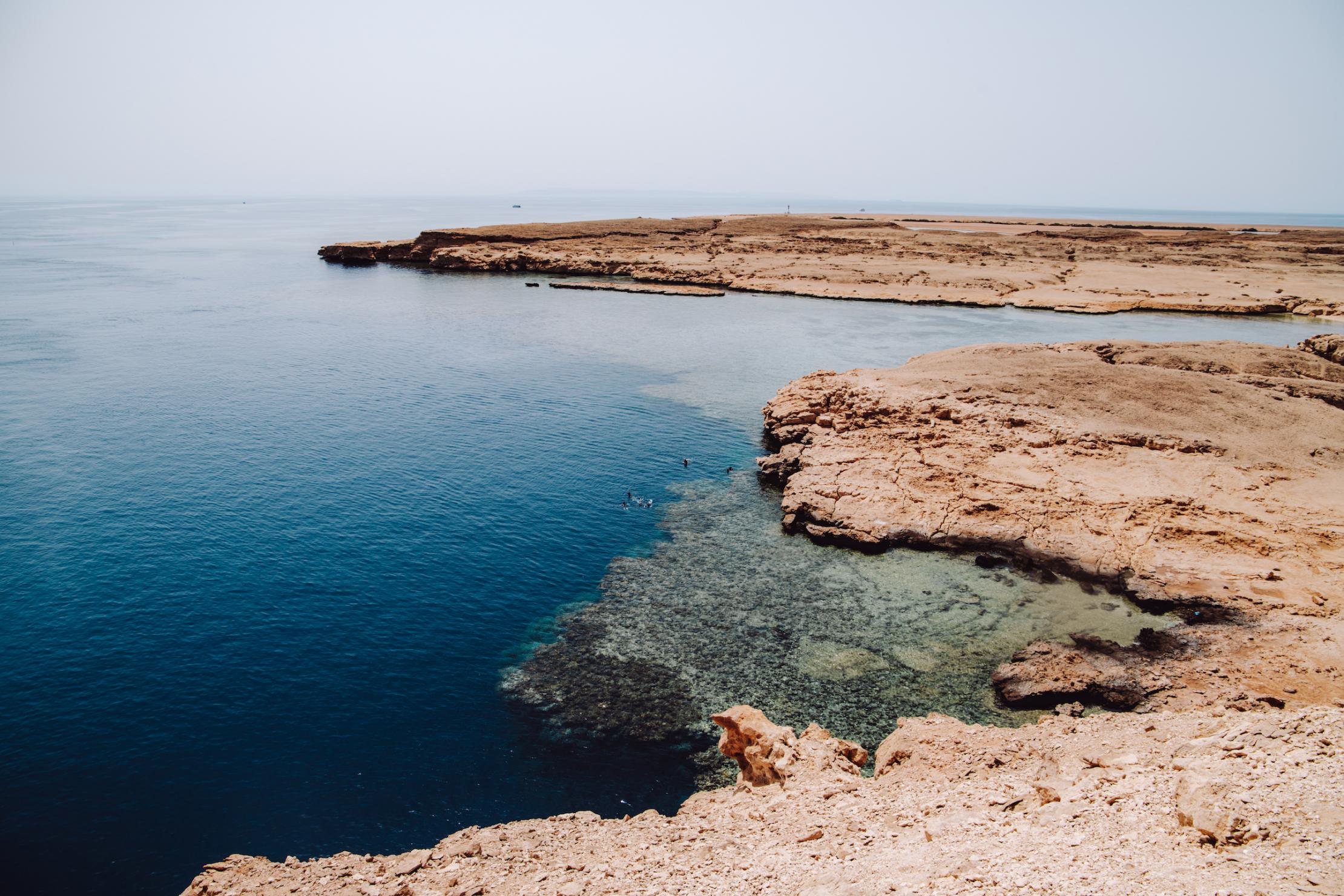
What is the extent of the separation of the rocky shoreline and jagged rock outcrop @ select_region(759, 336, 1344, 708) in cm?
4660

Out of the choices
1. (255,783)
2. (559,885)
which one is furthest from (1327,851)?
(255,783)

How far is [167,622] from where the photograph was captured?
924 inches

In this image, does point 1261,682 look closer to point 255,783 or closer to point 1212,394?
point 1212,394

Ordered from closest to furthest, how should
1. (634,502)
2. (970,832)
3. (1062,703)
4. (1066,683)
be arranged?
1. (970,832)
2. (1062,703)
3. (1066,683)
4. (634,502)

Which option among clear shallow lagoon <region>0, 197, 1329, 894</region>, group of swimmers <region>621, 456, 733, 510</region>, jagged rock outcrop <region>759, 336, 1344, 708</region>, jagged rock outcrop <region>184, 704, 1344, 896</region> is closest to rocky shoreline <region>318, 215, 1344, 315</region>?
clear shallow lagoon <region>0, 197, 1329, 894</region>

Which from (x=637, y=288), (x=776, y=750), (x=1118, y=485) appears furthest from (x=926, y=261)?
(x=776, y=750)

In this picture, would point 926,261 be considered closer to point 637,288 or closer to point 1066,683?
point 637,288

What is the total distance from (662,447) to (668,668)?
63.8 feet

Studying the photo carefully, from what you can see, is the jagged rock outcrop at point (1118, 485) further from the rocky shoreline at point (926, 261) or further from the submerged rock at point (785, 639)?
the rocky shoreline at point (926, 261)

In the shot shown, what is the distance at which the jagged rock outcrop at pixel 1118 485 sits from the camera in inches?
842

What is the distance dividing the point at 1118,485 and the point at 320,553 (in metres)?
31.2

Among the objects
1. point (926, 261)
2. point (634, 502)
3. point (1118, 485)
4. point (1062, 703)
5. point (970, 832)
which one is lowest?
point (1062, 703)

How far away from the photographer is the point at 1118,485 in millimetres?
29312

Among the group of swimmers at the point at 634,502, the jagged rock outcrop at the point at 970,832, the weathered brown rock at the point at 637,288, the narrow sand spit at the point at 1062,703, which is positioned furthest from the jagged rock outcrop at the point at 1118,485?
the weathered brown rock at the point at 637,288
